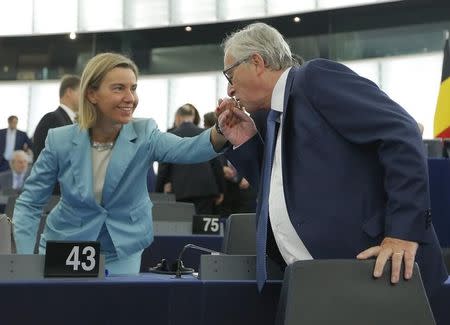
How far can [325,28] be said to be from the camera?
42.0 ft

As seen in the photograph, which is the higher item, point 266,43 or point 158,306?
point 266,43

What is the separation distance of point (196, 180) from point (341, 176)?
461 centimetres

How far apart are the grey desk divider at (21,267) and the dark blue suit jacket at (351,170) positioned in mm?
636

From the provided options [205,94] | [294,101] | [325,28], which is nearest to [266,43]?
[294,101]

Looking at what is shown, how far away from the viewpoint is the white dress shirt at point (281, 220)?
199 cm

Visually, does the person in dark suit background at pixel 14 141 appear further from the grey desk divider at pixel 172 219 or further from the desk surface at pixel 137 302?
the desk surface at pixel 137 302

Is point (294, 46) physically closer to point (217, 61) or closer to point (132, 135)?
point (217, 61)

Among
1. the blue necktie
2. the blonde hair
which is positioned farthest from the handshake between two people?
the blonde hair

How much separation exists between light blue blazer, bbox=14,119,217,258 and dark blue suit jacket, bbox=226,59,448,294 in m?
0.76

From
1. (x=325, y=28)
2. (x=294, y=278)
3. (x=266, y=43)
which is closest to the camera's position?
(x=294, y=278)

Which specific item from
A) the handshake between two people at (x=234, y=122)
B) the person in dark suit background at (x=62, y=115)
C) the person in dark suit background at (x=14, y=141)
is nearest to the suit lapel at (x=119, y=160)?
the handshake between two people at (x=234, y=122)

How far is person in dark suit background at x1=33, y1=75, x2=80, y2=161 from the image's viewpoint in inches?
207

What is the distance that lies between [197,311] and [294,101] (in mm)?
586

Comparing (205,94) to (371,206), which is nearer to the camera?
(371,206)
